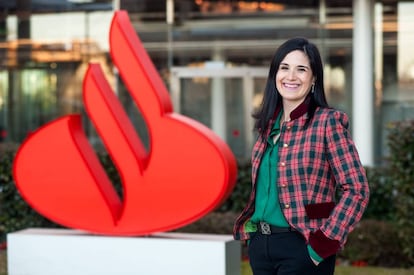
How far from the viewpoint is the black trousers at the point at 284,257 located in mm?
3432

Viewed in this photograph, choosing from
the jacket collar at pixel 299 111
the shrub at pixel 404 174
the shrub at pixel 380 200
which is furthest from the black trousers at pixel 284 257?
the shrub at pixel 380 200

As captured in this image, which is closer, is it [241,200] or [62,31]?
[241,200]

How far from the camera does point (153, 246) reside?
728 cm

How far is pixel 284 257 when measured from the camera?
3455mm

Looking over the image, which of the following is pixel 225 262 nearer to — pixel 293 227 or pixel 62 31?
pixel 293 227

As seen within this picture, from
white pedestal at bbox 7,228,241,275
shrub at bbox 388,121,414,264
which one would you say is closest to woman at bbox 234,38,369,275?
white pedestal at bbox 7,228,241,275

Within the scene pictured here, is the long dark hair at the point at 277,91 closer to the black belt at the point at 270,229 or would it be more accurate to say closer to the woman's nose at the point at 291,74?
the woman's nose at the point at 291,74

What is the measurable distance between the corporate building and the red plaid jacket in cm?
957

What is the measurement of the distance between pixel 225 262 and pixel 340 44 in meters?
7.63

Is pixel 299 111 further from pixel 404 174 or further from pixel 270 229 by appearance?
pixel 404 174

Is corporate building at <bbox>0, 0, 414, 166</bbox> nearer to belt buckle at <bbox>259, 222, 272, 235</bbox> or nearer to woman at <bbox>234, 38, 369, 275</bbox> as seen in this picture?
woman at <bbox>234, 38, 369, 275</bbox>

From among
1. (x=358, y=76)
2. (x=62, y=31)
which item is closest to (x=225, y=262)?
(x=358, y=76)

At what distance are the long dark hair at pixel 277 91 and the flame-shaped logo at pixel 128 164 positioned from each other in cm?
333

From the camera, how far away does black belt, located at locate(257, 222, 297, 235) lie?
3.48 metres
